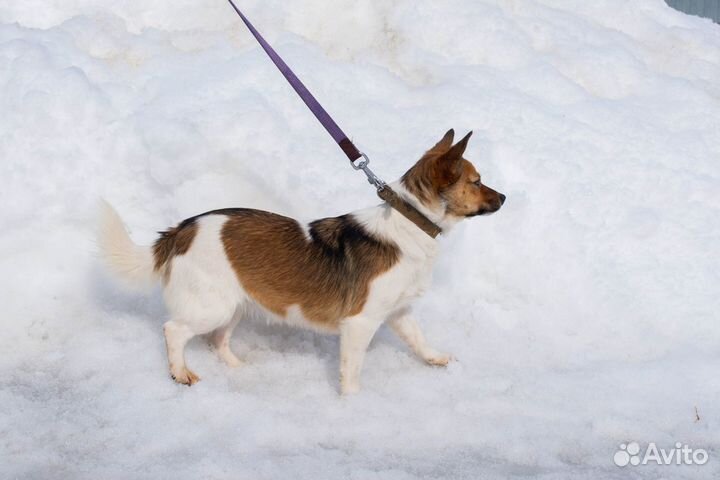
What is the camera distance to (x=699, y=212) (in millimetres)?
5410

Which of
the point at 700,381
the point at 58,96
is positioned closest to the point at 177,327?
the point at 58,96

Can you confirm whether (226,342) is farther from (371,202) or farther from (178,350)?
(371,202)

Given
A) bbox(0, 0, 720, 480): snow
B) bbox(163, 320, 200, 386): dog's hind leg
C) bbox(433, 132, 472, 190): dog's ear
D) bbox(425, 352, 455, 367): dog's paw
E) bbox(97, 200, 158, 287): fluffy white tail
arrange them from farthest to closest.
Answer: bbox(425, 352, 455, 367): dog's paw
bbox(97, 200, 158, 287): fluffy white tail
bbox(163, 320, 200, 386): dog's hind leg
bbox(433, 132, 472, 190): dog's ear
bbox(0, 0, 720, 480): snow

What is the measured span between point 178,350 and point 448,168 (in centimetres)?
170

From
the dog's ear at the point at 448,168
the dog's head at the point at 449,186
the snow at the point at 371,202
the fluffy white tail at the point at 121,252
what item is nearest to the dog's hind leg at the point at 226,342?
the snow at the point at 371,202

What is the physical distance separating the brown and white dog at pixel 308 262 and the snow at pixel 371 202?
0.34 metres

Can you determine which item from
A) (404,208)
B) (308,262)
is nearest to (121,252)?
(308,262)

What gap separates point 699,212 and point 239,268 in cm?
319

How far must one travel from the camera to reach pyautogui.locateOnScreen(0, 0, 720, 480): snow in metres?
3.76

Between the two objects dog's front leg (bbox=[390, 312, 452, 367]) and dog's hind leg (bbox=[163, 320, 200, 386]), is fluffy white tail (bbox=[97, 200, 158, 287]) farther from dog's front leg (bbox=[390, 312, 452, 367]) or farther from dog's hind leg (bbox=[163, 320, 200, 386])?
dog's front leg (bbox=[390, 312, 452, 367])

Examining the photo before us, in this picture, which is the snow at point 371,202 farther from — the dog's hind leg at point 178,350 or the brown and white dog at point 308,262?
the brown and white dog at point 308,262

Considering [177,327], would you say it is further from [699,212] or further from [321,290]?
[699,212]

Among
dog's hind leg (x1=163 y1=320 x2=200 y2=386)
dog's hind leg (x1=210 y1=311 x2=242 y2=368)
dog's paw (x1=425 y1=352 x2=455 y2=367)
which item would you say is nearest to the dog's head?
dog's paw (x1=425 y1=352 x2=455 y2=367)

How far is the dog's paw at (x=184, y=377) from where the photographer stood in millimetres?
4164
